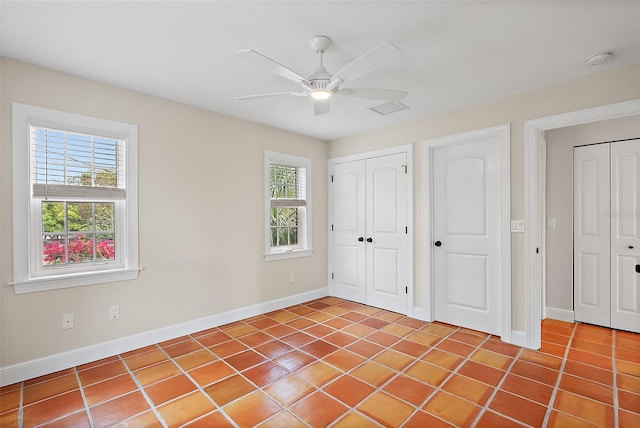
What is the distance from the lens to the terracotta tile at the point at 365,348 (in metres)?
2.94

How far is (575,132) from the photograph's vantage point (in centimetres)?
365

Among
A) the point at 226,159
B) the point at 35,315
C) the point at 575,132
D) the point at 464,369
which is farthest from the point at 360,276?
the point at 35,315

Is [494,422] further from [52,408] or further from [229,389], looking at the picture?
[52,408]

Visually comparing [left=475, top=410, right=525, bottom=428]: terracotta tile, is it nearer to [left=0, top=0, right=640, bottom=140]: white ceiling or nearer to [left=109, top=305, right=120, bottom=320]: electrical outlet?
[left=0, top=0, right=640, bottom=140]: white ceiling

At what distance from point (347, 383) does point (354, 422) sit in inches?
18.0

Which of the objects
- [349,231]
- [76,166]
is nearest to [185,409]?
[76,166]

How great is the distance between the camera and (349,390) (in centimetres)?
233

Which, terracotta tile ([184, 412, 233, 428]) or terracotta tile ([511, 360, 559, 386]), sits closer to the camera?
terracotta tile ([184, 412, 233, 428])

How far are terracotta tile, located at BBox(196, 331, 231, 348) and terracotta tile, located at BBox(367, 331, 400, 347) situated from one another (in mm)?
1535

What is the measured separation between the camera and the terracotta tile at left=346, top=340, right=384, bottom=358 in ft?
9.66

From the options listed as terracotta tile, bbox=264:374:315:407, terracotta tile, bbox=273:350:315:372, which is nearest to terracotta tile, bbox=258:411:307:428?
terracotta tile, bbox=264:374:315:407

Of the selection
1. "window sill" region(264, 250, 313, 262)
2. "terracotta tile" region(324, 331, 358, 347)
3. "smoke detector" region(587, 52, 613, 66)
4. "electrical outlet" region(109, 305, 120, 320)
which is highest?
"smoke detector" region(587, 52, 613, 66)

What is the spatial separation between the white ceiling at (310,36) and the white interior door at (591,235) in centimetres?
137

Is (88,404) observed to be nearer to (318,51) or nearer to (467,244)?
(318,51)
